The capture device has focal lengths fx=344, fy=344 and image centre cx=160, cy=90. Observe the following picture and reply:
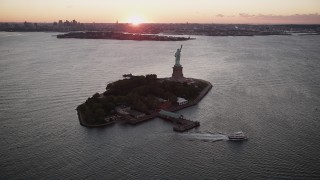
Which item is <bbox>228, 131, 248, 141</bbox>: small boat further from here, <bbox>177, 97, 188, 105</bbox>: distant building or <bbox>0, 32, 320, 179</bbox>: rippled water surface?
<bbox>177, 97, 188, 105</bbox>: distant building

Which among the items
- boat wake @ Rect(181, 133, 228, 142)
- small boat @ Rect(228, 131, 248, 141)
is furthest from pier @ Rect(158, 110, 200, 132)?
small boat @ Rect(228, 131, 248, 141)

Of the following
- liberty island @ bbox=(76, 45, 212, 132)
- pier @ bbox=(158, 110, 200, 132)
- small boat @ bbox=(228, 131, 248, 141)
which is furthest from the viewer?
liberty island @ bbox=(76, 45, 212, 132)

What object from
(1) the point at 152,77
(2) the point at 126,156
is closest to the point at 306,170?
(2) the point at 126,156

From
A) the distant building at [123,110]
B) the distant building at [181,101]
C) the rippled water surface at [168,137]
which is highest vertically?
the distant building at [181,101]

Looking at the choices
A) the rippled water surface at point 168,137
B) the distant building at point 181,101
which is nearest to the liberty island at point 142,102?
the distant building at point 181,101

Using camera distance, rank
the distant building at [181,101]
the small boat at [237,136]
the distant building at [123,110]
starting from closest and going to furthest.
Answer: the small boat at [237,136] → the distant building at [123,110] → the distant building at [181,101]

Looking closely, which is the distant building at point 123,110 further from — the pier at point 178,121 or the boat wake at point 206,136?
the boat wake at point 206,136

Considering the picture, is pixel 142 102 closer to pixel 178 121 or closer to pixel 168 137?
pixel 178 121
